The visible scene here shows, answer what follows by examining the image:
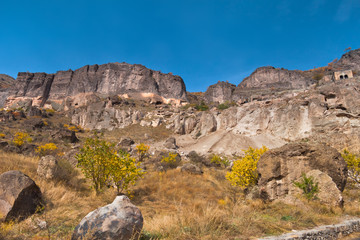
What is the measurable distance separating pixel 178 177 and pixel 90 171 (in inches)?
176

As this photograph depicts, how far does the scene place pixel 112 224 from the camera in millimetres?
2725

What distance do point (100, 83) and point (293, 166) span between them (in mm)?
61901

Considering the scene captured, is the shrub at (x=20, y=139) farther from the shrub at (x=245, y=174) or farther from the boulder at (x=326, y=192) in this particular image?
the boulder at (x=326, y=192)

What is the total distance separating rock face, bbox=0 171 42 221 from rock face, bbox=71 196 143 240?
1.75 meters

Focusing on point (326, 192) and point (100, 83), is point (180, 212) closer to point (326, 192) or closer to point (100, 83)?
point (326, 192)

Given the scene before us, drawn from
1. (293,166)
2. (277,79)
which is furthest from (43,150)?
(277,79)

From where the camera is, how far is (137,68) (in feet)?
201

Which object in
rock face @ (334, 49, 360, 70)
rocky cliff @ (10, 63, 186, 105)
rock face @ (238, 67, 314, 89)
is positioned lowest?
rocky cliff @ (10, 63, 186, 105)

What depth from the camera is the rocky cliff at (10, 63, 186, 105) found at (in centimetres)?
5806

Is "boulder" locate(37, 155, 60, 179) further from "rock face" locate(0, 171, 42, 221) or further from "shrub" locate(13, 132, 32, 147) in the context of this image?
"shrub" locate(13, 132, 32, 147)

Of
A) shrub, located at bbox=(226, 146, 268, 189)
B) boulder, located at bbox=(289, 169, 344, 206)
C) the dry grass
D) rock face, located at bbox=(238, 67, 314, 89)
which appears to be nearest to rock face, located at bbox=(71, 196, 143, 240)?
the dry grass

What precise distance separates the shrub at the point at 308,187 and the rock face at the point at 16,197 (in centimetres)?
704

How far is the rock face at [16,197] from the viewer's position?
3443mm

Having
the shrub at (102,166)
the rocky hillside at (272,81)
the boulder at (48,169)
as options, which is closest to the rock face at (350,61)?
the rocky hillside at (272,81)
